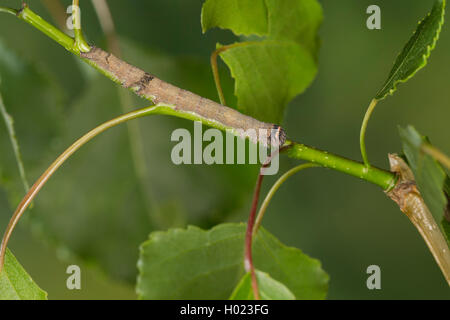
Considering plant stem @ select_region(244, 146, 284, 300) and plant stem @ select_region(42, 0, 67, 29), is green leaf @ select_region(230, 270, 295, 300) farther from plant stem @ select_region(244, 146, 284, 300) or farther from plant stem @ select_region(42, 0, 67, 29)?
plant stem @ select_region(42, 0, 67, 29)

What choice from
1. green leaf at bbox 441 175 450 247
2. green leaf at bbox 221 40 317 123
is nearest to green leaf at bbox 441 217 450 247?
green leaf at bbox 441 175 450 247

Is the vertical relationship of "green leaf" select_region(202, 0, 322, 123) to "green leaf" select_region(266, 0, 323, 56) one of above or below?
below

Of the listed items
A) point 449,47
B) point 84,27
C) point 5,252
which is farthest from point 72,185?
point 449,47

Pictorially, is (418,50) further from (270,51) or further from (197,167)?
(197,167)

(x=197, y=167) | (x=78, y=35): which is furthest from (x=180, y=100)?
(x=197, y=167)

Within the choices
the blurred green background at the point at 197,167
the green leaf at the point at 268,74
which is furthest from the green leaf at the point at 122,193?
the green leaf at the point at 268,74
